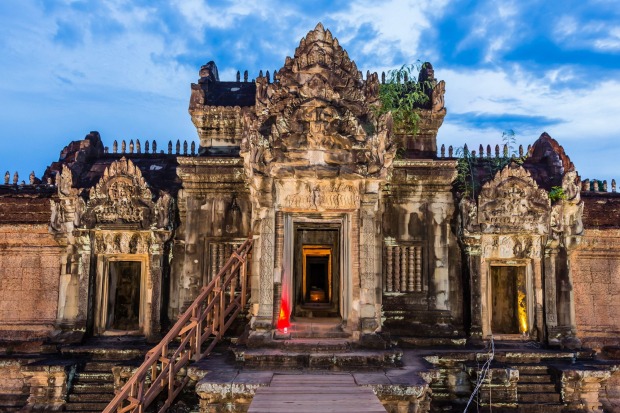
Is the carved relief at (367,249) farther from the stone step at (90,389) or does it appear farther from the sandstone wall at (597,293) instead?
the sandstone wall at (597,293)

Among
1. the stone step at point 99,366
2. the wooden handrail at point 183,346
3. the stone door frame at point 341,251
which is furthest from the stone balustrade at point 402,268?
the stone step at point 99,366

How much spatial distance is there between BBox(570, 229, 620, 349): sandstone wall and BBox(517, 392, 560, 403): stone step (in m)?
3.06

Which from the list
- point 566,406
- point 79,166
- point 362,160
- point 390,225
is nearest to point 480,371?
point 566,406

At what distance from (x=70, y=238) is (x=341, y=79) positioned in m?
6.81

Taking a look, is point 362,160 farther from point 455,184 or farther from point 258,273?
point 455,184

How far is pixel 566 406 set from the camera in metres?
9.62

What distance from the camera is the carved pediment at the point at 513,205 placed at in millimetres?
11094

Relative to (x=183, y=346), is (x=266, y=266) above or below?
above

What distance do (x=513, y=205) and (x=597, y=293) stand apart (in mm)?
3415

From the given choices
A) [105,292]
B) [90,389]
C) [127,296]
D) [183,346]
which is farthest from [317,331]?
[127,296]

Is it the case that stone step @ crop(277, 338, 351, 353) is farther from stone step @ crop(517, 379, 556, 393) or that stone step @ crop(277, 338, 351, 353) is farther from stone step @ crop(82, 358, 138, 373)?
stone step @ crop(517, 379, 556, 393)

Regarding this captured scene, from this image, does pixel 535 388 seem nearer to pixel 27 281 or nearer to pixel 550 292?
pixel 550 292

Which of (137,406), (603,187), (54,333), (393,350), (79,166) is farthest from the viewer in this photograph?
(603,187)

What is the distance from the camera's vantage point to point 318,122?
897 centimetres
